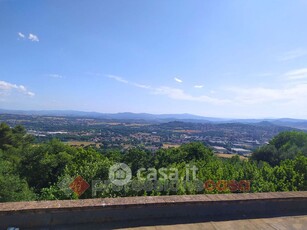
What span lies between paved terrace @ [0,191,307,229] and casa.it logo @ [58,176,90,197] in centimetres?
364

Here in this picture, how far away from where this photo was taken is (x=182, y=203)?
3.86m

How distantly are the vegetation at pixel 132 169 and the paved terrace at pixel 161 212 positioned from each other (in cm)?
282

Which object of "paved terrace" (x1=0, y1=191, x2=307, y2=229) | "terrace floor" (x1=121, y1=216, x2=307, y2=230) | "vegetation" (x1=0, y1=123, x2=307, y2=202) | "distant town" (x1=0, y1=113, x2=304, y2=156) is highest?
"paved terrace" (x1=0, y1=191, x2=307, y2=229)

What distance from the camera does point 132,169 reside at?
69.3 feet

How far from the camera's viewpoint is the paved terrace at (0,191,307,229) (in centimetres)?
339

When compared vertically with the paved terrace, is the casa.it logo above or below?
below

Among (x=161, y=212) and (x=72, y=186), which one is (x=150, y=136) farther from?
(x=161, y=212)

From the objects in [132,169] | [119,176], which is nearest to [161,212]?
[119,176]

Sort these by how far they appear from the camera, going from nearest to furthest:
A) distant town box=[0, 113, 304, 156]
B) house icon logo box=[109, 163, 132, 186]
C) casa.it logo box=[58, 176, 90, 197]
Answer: casa.it logo box=[58, 176, 90, 197], house icon logo box=[109, 163, 132, 186], distant town box=[0, 113, 304, 156]

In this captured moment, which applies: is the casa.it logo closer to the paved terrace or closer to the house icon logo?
the house icon logo

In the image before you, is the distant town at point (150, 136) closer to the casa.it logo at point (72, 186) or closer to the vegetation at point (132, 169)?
the vegetation at point (132, 169)

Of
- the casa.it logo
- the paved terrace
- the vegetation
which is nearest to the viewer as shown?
the paved terrace

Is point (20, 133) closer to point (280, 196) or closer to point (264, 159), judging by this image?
point (264, 159)

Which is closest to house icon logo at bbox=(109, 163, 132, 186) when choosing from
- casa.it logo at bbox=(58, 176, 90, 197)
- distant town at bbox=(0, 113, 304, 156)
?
casa.it logo at bbox=(58, 176, 90, 197)
